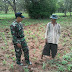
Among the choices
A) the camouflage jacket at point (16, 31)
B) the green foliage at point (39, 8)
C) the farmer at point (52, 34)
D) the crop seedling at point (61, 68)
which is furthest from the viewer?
the green foliage at point (39, 8)

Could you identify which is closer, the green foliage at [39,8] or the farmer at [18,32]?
the farmer at [18,32]

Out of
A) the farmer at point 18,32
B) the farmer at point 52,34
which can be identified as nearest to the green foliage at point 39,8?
the farmer at point 52,34

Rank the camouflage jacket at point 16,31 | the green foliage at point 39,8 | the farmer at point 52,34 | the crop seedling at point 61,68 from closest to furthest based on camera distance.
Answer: the camouflage jacket at point 16,31 < the crop seedling at point 61,68 < the farmer at point 52,34 < the green foliage at point 39,8

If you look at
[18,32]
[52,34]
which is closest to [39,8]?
[52,34]

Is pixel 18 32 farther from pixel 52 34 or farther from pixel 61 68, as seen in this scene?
pixel 61 68

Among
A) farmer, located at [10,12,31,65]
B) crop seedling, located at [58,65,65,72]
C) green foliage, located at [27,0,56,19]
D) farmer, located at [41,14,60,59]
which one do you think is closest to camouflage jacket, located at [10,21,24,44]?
farmer, located at [10,12,31,65]

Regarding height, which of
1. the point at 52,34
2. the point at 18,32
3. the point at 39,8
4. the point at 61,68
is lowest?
the point at 61,68

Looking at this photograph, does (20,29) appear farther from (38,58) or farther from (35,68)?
(38,58)

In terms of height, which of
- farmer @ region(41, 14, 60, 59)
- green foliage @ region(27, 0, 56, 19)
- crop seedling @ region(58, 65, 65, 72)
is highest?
green foliage @ region(27, 0, 56, 19)

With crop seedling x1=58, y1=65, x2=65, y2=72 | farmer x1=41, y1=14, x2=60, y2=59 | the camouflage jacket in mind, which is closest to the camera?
the camouflage jacket

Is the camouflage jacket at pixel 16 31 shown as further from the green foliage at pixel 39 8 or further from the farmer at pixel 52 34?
the green foliage at pixel 39 8

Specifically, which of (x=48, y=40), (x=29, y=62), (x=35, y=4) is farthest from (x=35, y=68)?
(x=35, y=4)

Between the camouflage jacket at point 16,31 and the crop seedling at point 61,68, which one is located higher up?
the camouflage jacket at point 16,31

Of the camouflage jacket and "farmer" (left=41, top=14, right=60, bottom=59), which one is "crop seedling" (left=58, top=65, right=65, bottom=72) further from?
the camouflage jacket
